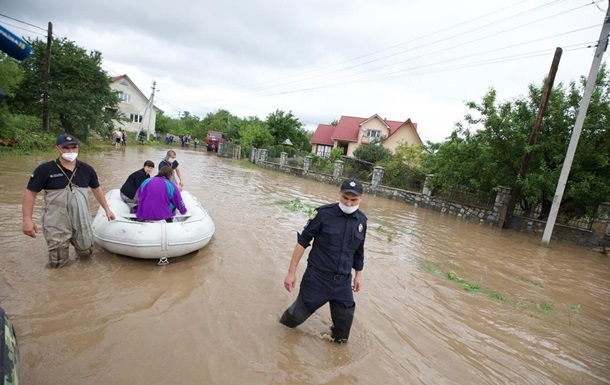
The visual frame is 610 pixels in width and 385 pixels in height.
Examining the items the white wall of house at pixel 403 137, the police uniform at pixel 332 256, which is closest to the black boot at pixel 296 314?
the police uniform at pixel 332 256

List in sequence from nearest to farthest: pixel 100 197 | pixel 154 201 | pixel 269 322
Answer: pixel 269 322 → pixel 100 197 → pixel 154 201

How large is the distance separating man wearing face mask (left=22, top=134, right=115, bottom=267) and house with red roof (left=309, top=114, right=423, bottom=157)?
30.7 meters

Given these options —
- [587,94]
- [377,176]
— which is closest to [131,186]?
[587,94]

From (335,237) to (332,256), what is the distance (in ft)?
0.63

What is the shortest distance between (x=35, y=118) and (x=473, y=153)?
24609 mm

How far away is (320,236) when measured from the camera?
3098mm

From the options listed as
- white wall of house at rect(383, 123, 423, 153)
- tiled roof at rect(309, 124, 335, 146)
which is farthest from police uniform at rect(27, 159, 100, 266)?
tiled roof at rect(309, 124, 335, 146)

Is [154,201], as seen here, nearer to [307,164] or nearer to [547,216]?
[547,216]

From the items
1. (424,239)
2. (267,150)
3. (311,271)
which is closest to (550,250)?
(424,239)

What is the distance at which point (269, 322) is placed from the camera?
3.73m

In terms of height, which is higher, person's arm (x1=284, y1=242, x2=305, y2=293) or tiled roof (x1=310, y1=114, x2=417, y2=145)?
tiled roof (x1=310, y1=114, x2=417, y2=145)

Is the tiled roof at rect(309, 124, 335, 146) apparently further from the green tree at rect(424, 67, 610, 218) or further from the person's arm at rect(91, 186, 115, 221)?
the person's arm at rect(91, 186, 115, 221)

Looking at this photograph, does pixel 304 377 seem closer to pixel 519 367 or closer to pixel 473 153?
pixel 519 367

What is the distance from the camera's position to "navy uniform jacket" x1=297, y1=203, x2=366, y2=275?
3037mm
